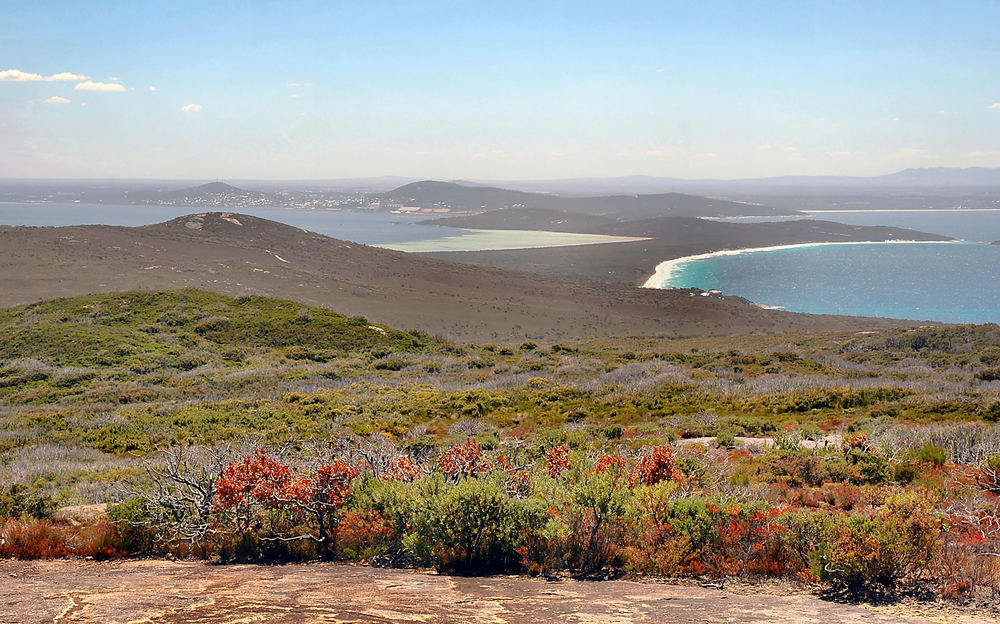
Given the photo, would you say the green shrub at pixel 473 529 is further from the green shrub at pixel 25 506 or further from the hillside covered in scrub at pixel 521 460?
the green shrub at pixel 25 506

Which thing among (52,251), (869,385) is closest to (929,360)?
(869,385)

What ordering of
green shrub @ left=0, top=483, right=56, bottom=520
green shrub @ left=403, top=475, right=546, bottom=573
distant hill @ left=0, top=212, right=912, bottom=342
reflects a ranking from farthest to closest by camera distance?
distant hill @ left=0, top=212, right=912, bottom=342 → green shrub @ left=0, top=483, right=56, bottom=520 → green shrub @ left=403, top=475, right=546, bottom=573

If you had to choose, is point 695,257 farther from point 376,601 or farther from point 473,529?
point 376,601

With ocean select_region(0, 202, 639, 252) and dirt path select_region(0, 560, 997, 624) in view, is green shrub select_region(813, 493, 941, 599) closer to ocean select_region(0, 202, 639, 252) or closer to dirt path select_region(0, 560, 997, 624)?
dirt path select_region(0, 560, 997, 624)

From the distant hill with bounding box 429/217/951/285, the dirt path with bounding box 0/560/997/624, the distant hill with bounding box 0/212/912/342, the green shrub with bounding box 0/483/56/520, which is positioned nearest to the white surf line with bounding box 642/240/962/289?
the distant hill with bounding box 429/217/951/285

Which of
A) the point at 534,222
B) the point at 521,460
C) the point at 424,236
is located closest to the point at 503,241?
the point at 424,236

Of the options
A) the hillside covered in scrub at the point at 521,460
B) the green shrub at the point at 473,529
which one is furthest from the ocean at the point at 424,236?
the green shrub at the point at 473,529

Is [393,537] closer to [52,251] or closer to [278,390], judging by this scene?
[278,390]
